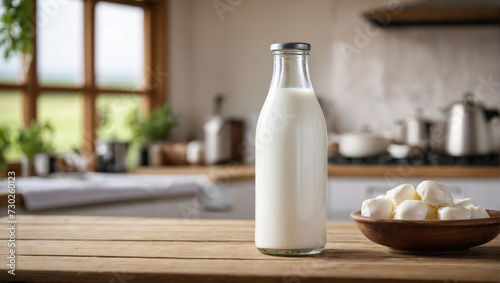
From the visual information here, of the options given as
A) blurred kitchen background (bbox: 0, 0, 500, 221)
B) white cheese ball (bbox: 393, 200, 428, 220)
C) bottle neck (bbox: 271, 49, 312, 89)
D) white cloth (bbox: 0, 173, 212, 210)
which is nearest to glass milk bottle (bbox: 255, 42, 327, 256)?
bottle neck (bbox: 271, 49, 312, 89)

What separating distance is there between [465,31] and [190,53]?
1.67 meters

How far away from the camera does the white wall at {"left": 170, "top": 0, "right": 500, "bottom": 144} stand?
12.5 feet

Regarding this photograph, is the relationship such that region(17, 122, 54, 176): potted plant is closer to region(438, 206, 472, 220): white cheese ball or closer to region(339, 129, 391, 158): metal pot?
region(339, 129, 391, 158): metal pot

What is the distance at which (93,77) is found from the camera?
366 cm

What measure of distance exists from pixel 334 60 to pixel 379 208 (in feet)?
10.1

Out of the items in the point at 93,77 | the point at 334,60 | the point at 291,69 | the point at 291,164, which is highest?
the point at 334,60

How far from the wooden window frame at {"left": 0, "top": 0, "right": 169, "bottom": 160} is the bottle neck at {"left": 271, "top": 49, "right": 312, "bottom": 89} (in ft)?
→ 8.32

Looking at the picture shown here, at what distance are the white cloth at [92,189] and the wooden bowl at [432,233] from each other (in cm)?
181

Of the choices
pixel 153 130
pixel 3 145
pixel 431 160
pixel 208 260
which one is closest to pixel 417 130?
pixel 431 160

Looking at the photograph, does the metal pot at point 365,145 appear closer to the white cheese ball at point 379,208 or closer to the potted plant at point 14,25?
the potted plant at point 14,25

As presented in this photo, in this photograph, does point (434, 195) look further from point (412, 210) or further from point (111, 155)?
point (111, 155)

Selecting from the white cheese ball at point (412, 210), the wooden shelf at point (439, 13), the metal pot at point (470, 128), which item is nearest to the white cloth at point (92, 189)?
the metal pot at point (470, 128)

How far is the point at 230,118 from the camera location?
13.5 feet

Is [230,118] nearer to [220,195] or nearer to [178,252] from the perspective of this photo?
[220,195]
